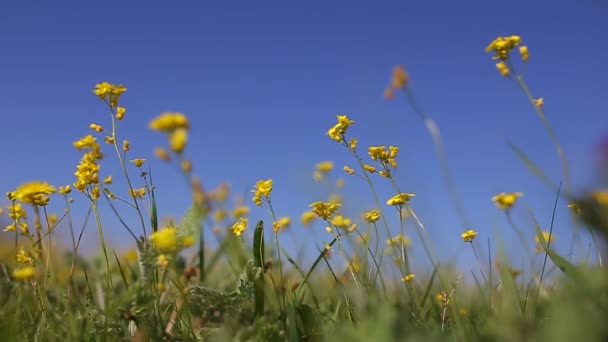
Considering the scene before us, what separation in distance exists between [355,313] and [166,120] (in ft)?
3.66

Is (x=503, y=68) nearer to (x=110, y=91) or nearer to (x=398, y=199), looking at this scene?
(x=398, y=199)

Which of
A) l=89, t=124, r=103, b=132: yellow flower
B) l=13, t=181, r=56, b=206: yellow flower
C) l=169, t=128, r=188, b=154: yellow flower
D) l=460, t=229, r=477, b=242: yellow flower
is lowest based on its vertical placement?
l=460, t=229, r=477, b=242: yellow flower

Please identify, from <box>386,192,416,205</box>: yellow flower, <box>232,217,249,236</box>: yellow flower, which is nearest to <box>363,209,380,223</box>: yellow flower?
<box>386,192,416,205</box>: yellow flower

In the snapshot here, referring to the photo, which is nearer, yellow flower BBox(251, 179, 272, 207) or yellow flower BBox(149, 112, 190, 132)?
yellow flower BBox(149, 112, 190, 132)

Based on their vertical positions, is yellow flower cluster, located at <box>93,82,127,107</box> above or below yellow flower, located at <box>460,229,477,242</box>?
above

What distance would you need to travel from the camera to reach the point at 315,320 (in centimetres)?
206

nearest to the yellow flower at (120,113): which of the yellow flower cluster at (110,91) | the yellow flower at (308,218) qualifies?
the yellow flower cluster at (110,91)

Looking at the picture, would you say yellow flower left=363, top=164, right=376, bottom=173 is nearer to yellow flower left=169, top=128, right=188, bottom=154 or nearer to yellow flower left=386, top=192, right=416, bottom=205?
yellow flower left=386, top=192, right=416, bottom=205

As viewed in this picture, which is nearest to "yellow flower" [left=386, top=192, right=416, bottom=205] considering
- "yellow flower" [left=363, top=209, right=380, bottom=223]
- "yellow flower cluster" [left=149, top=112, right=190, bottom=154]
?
"yellow flower" [left=363, top=209, right=380, bottom=223]

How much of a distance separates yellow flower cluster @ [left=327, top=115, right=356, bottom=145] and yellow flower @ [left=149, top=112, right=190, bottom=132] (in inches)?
47.7

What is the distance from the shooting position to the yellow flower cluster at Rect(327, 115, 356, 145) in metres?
2.41

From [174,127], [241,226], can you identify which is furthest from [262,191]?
[174,127]

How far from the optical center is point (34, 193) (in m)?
2.15

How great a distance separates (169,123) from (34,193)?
1.18 m
